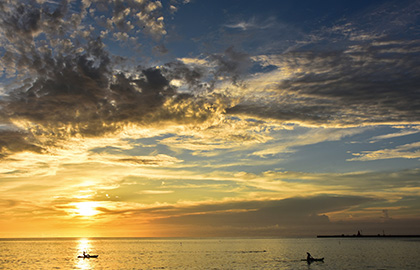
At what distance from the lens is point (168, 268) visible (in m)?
104

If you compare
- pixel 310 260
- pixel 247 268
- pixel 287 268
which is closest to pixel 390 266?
pixel 310 260

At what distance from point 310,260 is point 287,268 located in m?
17.2

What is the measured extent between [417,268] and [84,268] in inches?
3873

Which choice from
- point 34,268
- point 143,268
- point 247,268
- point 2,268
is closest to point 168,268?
point 143,268

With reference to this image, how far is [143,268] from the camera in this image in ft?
342

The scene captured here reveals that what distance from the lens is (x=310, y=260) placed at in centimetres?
11256

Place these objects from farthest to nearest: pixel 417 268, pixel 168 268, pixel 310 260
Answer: pixel 310 260
pixel 168 268
pixel 417 268

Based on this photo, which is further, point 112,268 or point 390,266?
point 112,268

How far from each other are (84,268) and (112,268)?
8.50 meters

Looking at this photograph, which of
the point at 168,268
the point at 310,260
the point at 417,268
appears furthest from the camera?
the point at 310,260

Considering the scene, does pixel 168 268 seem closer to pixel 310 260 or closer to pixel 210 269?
pixel 210 269

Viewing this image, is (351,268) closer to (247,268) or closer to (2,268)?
(247,268)

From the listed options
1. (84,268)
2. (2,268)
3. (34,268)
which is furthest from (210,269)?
(2,268)

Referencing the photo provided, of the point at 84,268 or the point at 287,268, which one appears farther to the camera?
the point at 84,268
